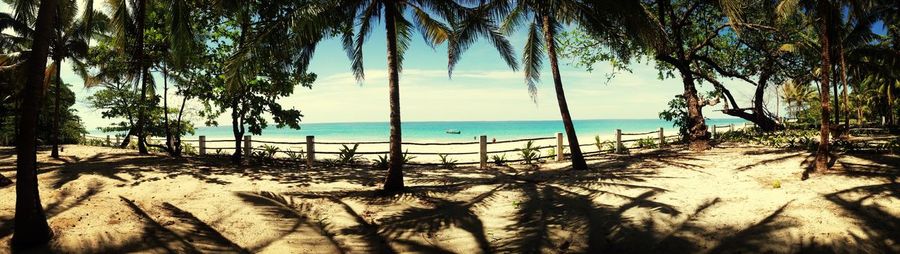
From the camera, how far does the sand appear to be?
5.59 metres

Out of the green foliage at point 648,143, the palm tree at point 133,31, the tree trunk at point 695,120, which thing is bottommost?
the green foliage at point 648,143

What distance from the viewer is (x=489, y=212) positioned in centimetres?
743

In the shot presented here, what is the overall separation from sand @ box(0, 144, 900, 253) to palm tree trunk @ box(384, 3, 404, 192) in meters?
0.45

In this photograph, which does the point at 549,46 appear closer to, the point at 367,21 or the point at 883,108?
the point at 367,21

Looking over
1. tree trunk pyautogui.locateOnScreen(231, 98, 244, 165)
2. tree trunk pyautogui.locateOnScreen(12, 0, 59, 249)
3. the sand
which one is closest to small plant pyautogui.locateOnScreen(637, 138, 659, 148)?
the sand

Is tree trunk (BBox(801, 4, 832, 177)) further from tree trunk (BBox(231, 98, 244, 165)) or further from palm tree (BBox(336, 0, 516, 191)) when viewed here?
tree trunk (BBox(231, 98, 244, 165))

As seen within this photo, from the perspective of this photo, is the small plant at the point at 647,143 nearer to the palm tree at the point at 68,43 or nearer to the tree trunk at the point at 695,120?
the tree trunk at the point at 695,120

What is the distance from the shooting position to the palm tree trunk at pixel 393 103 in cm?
884

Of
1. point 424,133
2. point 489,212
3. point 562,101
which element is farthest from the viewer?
point 424,133

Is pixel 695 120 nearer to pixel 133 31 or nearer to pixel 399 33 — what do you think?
pixel 399 33

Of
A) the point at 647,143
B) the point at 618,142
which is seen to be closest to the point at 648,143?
the point at 647,143

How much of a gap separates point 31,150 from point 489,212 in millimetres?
6162

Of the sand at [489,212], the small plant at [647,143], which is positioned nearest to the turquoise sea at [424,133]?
the small plant at [647,143]

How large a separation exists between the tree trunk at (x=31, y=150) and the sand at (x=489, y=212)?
0.31m
